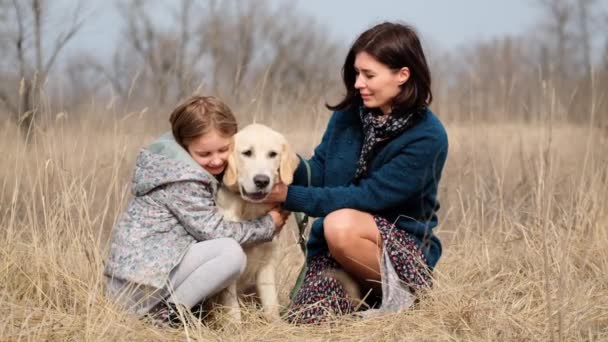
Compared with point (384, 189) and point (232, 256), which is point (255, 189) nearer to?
point (232, 256)

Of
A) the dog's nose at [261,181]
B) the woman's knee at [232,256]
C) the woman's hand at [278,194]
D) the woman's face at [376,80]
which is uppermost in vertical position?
the woman's face at [376,80]

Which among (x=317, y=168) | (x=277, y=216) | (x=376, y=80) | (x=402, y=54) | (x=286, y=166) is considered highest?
(x=402, y=54)

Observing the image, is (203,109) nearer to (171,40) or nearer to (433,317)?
(433,317)

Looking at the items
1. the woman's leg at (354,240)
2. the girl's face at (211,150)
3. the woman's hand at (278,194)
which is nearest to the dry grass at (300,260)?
the woman's leg at (354,240)

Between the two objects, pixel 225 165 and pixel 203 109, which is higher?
pixel 203 109

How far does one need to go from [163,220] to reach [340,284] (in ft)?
2.85

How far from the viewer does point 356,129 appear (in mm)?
3221

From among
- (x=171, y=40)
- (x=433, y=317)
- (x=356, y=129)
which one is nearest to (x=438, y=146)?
(x=356, y=129)

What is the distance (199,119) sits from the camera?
9.26 feet

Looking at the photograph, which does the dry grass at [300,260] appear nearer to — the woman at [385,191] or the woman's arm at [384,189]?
the woman at [385,191]

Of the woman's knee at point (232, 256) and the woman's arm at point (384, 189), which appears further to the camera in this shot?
the woman's arm at point (384, 189)

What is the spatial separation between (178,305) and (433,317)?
0.99m

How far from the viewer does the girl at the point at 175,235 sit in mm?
2723

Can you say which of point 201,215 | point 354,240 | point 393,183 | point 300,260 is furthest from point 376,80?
point 300,260
